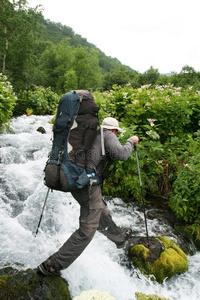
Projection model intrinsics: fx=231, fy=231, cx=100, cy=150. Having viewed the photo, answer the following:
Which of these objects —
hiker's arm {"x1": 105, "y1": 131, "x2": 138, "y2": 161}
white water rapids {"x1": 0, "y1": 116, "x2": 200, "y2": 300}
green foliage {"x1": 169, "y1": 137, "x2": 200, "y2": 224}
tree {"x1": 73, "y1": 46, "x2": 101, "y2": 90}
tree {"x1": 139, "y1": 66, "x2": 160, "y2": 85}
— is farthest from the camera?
tree {"x1": 73, "y1": 46, "x2": 101, "y2": 90}

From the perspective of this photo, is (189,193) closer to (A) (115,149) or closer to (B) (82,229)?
(A) (115,149)

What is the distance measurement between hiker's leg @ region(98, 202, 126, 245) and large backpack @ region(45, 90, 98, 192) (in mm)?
1187

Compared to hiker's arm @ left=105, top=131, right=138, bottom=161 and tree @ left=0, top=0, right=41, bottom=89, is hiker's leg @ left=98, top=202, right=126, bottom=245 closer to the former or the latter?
hiker's arm @ left=105, top=131, right=138, bottom=161

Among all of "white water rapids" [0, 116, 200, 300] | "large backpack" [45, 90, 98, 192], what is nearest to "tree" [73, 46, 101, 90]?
"white water rapids" [0, 116, 200, 300]

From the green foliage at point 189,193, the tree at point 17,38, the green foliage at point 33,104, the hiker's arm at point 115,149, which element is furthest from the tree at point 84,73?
the hiker's arm at point 115,149

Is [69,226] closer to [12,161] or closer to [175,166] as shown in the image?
[175,166]

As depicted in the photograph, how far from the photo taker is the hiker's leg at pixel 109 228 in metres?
3.72

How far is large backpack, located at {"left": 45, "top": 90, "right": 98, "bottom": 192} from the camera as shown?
267cm

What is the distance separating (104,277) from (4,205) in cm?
271

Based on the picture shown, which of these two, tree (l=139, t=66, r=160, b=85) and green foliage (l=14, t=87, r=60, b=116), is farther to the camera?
tree (l=139, t=66, r=160, b=85)

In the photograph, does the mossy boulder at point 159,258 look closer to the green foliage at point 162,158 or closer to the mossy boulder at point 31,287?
the green foliage at point 162,158

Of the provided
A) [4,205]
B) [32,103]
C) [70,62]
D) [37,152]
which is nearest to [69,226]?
[4,205]

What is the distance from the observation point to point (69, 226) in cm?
466

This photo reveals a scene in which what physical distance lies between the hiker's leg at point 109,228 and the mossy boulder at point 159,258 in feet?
0.86
